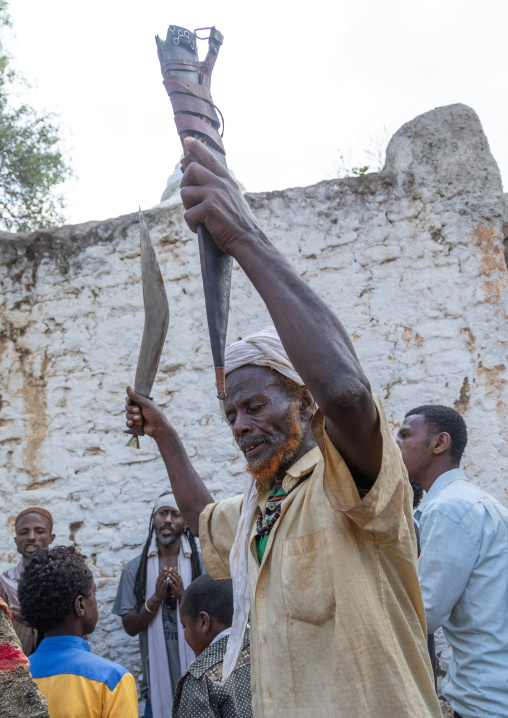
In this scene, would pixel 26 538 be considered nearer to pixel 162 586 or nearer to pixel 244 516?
pixel 162 586

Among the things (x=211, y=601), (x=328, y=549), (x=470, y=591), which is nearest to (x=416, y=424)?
(x=470, y=591)

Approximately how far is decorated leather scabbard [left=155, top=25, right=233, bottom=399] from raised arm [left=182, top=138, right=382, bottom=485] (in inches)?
3.9

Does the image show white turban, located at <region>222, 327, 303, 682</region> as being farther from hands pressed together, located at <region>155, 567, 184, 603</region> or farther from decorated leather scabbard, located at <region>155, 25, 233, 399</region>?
hands pressed together, located at <region>155, 567, 184, 603</region>

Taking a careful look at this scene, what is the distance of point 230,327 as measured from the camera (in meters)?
5.00

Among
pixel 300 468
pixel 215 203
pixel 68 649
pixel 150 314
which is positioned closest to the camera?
pixel 215 203

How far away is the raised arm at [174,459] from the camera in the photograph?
2.35 meters

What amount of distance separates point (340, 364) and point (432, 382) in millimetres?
3438

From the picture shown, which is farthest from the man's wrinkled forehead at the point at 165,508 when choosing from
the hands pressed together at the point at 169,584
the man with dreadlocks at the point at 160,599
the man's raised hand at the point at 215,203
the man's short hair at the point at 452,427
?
the man's raised hand at the point at 215,203

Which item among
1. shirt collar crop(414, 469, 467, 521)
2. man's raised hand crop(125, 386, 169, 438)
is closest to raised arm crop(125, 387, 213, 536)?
man's raised hand crop(125, 386, 169, 438)

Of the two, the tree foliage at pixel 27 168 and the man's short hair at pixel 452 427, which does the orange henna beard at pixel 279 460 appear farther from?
the tree foliage at pixel 27 168

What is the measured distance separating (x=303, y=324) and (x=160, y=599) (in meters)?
3.27

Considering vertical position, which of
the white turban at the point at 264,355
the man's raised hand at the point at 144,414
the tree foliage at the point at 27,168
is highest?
the tree foliage at the point at 27,168

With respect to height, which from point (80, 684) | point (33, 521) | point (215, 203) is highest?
point (215, 203)

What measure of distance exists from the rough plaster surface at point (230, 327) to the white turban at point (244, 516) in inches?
110
